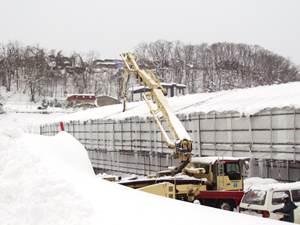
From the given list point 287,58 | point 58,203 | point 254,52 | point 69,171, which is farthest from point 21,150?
point 287,58

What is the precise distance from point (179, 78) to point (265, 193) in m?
67.9

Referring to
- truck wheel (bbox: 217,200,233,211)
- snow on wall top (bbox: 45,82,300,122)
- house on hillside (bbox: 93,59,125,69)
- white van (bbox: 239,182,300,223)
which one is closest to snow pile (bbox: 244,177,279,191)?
snow on wall top (bbox: 45,82,300,122)

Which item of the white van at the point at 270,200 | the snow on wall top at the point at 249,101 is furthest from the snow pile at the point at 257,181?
Result: the white van at the point at 270,200

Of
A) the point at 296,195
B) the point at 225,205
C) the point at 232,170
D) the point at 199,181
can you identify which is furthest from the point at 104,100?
the point at 296,195

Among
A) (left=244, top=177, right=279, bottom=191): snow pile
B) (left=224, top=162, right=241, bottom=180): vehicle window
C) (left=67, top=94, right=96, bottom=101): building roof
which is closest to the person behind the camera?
(left=224, top=162, right=241, bottom=180): vehicle window

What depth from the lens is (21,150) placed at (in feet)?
24.3

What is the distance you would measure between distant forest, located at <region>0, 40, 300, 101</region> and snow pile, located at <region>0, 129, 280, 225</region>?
65.3 meters

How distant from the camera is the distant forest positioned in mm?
75438

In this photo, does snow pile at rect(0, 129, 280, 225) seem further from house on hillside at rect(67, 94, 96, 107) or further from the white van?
house on hillside at rect(67, 94, 96, 107)

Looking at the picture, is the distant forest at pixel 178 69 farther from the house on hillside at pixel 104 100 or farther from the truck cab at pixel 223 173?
the truck cab at pixel 223 173

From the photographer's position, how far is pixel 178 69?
77625 millimetres

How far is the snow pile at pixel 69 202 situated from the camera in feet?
17.1

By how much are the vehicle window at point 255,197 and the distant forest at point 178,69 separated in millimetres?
61980

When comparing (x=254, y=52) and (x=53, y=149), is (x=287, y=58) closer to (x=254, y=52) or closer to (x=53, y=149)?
(x=254, y=52)
